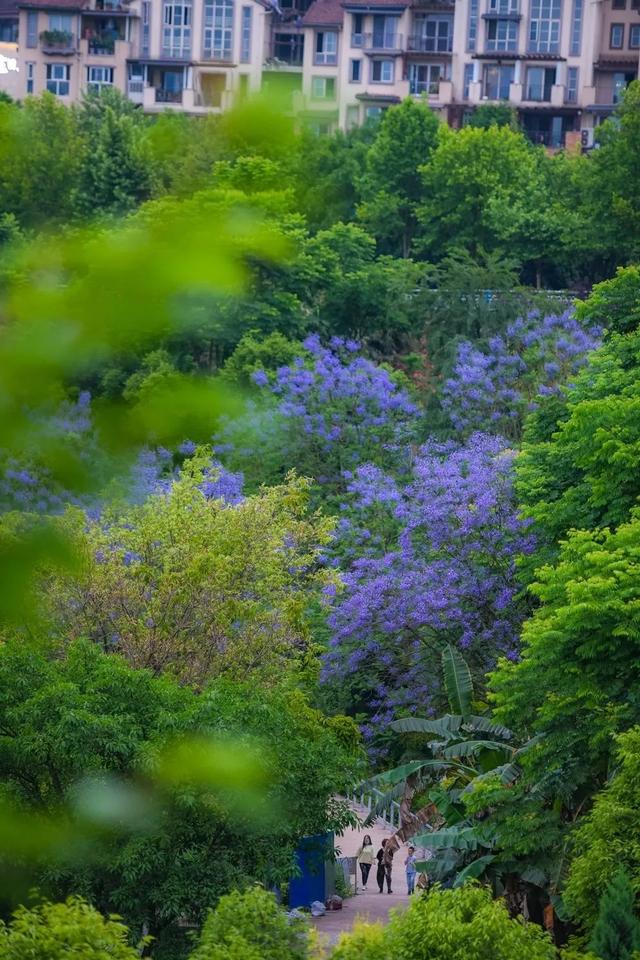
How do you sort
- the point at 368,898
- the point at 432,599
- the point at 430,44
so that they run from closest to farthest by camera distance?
1. the point at 368,898
2. the point at 432,599
3. the point at 430,44

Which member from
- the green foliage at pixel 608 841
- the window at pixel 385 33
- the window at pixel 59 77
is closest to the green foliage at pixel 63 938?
the green foliage at pixel 608 841

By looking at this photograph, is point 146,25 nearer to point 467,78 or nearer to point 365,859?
point 467,78

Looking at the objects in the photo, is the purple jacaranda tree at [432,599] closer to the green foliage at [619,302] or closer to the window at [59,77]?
the green foliage at [619,302]

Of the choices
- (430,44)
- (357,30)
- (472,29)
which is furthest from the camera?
(430,44)

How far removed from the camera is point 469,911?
1719cm

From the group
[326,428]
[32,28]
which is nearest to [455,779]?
[326,428]

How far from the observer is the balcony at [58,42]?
96688 mm

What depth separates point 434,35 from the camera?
316ft

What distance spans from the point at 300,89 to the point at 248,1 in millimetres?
82918

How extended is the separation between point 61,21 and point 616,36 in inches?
1032

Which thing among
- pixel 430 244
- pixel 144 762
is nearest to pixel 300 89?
pixel 144 762

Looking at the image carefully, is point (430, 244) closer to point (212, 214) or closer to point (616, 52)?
point (616, 52)

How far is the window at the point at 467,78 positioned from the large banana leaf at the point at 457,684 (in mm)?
70163

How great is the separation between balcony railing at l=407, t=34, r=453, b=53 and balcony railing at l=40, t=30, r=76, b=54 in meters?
16.0
